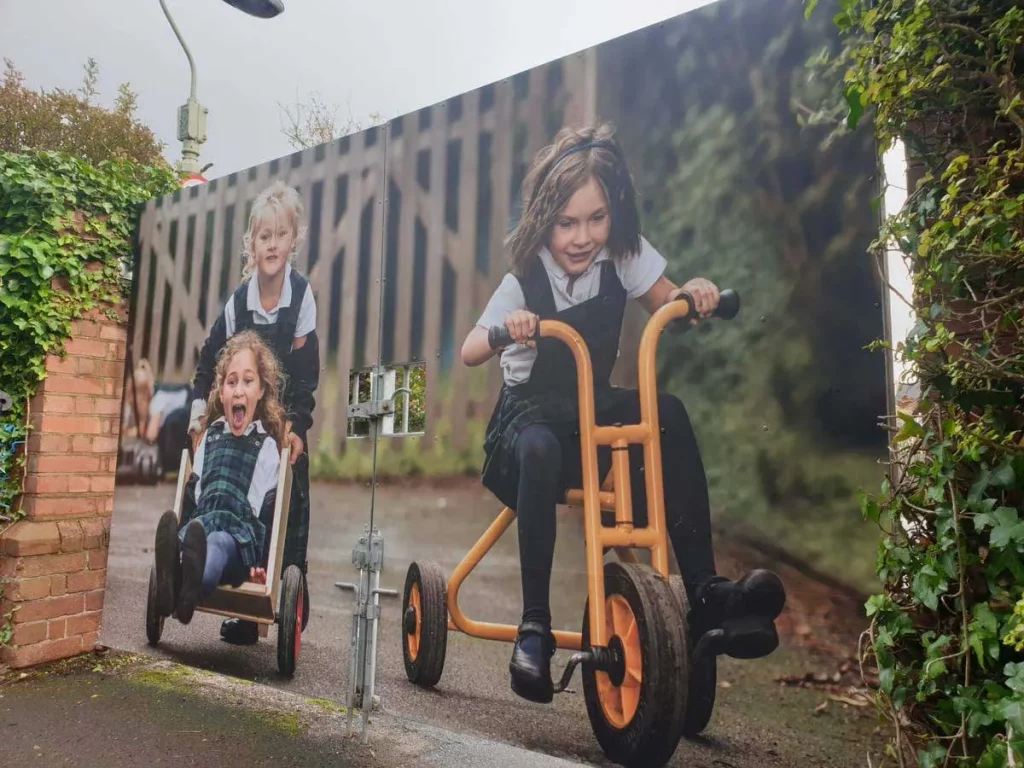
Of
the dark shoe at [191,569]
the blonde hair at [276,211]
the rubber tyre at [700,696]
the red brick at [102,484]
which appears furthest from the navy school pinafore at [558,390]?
the red brick at [102,484]

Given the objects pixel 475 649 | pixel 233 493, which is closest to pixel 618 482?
pixel 475 649

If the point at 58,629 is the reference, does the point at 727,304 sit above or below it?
above

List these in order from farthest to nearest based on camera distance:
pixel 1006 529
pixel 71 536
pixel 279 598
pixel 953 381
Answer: pixel 71 536 → pixel 279 598 → pixel 953 381 → pixel 1006 529

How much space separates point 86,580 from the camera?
165 inches

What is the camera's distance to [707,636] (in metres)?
2.41

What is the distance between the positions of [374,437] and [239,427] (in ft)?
2.99

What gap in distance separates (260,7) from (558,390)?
10.6ft

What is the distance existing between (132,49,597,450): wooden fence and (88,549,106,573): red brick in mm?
1163

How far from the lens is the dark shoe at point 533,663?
268 cm

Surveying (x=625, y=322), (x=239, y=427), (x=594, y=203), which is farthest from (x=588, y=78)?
(x=239, y=427)

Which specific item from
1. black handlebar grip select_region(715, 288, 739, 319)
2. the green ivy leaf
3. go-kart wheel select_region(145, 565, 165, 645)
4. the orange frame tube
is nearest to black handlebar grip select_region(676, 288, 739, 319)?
black handlebar grip select_region(715, 288, 739, 319)

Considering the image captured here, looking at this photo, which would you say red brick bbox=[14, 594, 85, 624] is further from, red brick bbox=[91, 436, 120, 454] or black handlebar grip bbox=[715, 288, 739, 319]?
black handlebar grip bbox=[715, 288, 739, 319]

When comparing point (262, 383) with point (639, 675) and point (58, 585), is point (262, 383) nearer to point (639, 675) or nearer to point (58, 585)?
point (58, 585)

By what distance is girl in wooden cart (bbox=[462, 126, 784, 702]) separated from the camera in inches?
100.0
